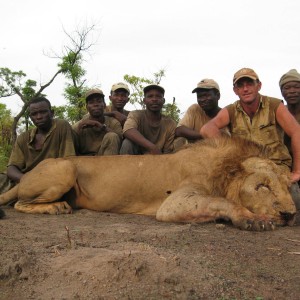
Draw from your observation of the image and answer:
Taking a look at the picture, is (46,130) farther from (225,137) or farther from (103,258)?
(103,258)

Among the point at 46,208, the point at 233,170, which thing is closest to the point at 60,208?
the point at 46,208

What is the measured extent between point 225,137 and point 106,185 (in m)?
1.45

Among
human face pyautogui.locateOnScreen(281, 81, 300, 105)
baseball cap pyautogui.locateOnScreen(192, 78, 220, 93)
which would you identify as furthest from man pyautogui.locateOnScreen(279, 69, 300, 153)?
baseball cap pyautogui.locateOnScreen(192, 78, 220, 93)

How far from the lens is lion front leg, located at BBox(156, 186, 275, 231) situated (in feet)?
13.3

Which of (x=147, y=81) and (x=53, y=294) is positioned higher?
(x=147, y=81)

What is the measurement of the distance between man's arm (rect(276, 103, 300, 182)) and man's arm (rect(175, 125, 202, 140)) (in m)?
1.58

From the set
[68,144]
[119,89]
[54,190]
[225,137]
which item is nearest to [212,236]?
[225,137]

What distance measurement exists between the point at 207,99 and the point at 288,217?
2935mm

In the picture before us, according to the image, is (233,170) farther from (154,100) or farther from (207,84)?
(154,100)

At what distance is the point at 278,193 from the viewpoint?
4340 mm

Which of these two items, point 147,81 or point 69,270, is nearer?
point 69,270

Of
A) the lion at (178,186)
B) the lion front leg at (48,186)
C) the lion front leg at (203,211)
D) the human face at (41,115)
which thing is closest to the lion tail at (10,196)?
the lion at (178,186)

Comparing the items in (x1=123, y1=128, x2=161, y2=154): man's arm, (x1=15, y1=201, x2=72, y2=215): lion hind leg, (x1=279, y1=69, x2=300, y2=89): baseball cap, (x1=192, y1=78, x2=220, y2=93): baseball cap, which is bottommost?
(x1=15, y1=201, x2=72, y2=215): lion hind leg

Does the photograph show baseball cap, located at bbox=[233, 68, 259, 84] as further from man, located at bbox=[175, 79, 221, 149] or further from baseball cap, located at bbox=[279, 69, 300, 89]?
man, located at bbox=[175, 79, 221, 149]
